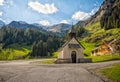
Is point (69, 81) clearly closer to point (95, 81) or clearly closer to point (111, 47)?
point (95, 81)

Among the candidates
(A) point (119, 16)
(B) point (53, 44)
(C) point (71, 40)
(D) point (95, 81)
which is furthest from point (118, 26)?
(D) point (95, 81)

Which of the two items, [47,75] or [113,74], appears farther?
[47,75]

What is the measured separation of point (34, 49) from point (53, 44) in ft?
99.5

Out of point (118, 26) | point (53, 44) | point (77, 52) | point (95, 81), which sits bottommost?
point (95, 81)

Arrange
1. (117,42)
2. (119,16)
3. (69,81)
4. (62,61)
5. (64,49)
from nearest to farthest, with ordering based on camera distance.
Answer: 1. (69,81)
2. (62,61)
3. (64,49)
4. (117,42)
5. (119,16)

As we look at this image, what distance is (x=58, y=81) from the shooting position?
62.0ft

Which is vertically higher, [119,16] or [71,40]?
[119,16]

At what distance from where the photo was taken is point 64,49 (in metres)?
64.1

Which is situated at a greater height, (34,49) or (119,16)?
(119,16)

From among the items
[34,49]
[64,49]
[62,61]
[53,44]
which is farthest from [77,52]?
[53,44]

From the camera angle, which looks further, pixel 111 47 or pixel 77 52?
pixel 111 47

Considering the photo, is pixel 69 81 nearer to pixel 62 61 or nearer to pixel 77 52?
pixel 62 61

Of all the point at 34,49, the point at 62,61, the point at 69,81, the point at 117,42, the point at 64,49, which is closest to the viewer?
the point at 69,81

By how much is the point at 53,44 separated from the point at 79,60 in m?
125
